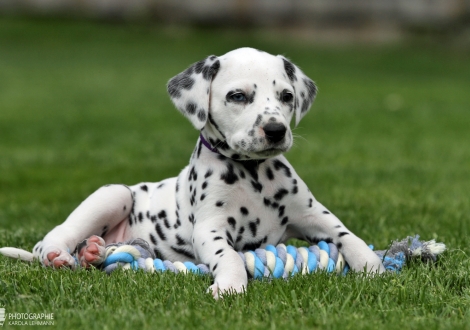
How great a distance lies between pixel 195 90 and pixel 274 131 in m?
0.74

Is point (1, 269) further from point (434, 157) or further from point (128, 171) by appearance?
point (434, 157)

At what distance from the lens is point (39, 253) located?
516cm

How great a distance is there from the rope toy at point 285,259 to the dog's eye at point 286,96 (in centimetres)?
96

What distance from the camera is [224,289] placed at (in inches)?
164

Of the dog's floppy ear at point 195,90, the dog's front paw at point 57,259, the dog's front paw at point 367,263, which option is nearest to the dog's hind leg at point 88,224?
the dog's front paw at point 57,259

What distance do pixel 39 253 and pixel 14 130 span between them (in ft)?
29.5

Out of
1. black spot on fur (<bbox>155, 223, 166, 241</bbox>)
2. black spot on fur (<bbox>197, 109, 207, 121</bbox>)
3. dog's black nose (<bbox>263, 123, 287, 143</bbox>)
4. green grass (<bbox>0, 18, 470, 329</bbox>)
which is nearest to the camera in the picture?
green grass (<bbox>0, 18, 470, 329</bbox>)

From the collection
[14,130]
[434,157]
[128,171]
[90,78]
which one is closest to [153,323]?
[128,171]

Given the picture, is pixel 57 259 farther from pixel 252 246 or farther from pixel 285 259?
pixel 285 259

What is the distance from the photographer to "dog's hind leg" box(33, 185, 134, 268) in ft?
16.4

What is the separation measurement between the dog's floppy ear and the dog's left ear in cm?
53

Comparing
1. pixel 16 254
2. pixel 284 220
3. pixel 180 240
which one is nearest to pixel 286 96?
pixel 284 220

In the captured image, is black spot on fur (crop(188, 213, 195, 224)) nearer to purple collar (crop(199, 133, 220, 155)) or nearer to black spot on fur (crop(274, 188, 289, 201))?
purple collar (crop(199, 133, 220, 155))

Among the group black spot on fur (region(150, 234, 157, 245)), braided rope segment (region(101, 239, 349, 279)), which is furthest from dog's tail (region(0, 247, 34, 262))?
black spot on fur (region(150, 234, 157, 245))
